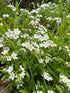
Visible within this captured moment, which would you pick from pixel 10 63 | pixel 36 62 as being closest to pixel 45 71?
pixel 36 62

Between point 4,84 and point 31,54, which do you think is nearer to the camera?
point 4,84

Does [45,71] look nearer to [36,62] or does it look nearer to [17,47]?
[36,62]

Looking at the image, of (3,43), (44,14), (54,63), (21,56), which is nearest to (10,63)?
(21,56)

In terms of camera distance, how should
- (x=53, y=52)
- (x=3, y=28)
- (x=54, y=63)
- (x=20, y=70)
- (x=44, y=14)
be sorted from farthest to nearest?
1. (x=44, y=14)
2. (x=53, y=52)
3. (x=54, y=63)
4. (x=3, y=28)
5. (x=20, y=70)

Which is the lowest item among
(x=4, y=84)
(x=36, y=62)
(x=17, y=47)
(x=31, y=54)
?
(x=4, y=84)

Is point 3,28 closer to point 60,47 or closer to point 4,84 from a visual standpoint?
point 4,84

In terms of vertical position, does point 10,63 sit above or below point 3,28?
below

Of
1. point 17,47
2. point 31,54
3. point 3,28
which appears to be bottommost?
point 31,54

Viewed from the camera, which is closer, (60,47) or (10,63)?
(10,63)

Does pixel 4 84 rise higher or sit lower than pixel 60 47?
lower

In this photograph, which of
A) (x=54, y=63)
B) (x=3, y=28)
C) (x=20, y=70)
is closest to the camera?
(x=20, y=70)
